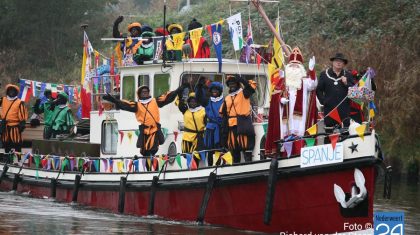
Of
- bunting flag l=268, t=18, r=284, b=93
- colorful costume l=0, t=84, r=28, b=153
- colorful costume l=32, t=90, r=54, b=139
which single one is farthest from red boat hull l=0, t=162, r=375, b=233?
colorful costume l=0, t=84, r=28, b=153

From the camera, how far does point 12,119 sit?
24.3 m

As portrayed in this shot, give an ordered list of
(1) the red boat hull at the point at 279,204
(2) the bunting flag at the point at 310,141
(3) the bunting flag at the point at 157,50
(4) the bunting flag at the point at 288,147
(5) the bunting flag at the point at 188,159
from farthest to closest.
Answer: (3) the bunting flag at the point at 157,50
(5) the bunting flag at the point at 188,159
(4) the bunting flag at the point at 288,147
(2) the bunting flag at the point at 310,141
(1) the red boat hull at the point at 279,204

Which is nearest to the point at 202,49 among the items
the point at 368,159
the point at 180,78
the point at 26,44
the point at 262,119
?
the point at 180,78

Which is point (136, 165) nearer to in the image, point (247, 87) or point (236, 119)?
point (236, 119)

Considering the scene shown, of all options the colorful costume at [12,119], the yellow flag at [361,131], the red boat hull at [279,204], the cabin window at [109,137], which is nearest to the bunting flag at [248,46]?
the cabin window at [109,137]

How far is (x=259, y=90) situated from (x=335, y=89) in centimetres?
344

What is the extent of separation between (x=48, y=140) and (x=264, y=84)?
5.29 metres

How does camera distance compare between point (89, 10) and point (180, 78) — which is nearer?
point (180, 78)

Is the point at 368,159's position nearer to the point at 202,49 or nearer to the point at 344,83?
the point at 344,83

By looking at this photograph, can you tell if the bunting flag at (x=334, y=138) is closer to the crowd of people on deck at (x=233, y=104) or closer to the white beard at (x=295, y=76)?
the crowd of people on deck at (x=233, y=104)

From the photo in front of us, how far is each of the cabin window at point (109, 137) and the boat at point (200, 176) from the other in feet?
0.06

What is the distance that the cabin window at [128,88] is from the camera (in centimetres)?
2066

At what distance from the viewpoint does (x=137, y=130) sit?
2020cm

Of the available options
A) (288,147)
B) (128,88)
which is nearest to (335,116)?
(288,147)
